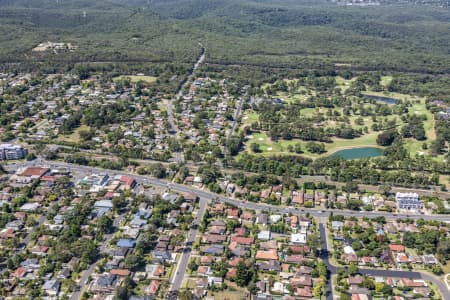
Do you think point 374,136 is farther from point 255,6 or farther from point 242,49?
point 255,6

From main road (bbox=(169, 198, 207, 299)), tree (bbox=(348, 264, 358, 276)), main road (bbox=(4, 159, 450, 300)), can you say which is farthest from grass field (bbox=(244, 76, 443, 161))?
tree (bbox=(348, 264, 358, 276))

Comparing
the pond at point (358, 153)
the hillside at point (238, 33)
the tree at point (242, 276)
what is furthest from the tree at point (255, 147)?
the hillside at point (238, 33)

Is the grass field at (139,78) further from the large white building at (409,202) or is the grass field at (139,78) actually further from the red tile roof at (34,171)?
the large white building at (409,202)

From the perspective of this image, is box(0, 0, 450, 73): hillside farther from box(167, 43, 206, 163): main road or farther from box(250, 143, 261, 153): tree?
box(250, 143, 261, 153): tree

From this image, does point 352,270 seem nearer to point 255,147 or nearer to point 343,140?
point 255,147

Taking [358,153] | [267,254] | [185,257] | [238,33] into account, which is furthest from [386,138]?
[238,33]

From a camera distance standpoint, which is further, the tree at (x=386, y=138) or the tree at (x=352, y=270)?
the tree at (x=386, y=138)
